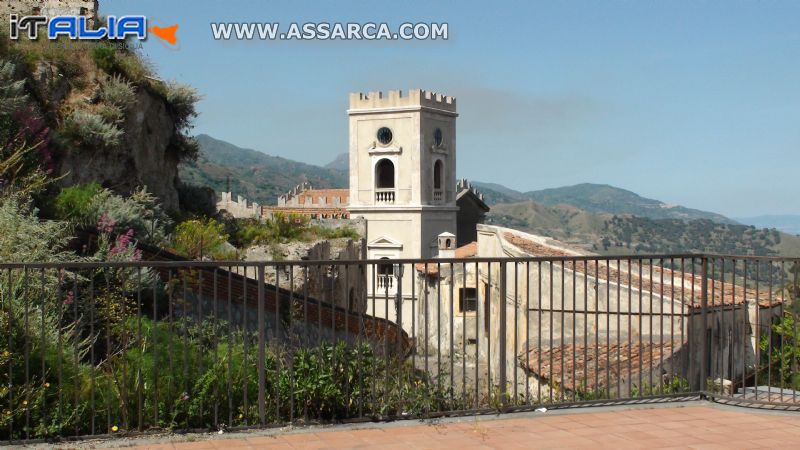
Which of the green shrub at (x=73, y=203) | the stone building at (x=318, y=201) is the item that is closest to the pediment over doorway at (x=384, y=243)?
the stone building at (x=318, y=201)

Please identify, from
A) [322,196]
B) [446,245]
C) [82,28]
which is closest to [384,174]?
[322,196]

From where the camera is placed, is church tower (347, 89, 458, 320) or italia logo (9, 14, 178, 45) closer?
italia logo (9, 14, 178, 45)

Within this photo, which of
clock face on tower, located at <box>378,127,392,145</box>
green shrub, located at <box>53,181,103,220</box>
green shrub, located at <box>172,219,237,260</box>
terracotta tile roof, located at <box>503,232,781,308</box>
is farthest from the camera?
clock face on tower, located at <box>378,127,392,145</box>

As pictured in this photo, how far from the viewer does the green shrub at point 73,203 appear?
37.7ft

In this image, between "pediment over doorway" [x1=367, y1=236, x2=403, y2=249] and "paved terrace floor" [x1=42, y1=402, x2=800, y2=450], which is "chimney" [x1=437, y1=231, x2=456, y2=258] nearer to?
"pediment over doorway" [x1=367, y1=236, x2=403, y2=249]

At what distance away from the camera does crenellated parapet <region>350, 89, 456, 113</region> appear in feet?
201

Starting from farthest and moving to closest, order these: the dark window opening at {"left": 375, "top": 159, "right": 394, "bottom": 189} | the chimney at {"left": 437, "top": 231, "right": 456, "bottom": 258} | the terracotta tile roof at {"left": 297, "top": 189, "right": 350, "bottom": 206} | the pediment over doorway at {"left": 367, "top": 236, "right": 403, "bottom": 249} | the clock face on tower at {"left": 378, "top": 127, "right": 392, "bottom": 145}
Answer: the terracotta tile roof at {"left": 297, "top": 189, "right": 350, "bottom": 206}, the dark window opening at {"left": 375, "top": 159, "right": 394, "bottom": 189}, the clock face on tower at {"left": 378, "top": 127, "right": 392, "bottom": 145}, the pediment over doorway at {"left": 367, "top": 236, "right": 403, "bottom": 249}, the chimney at {"left": 437, "top": 231, "right": 456, "bottom": 258}

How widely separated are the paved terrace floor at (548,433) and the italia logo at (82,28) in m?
13.5

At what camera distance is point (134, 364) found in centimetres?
696

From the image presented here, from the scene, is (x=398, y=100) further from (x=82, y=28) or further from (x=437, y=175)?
(x=82, y=28)

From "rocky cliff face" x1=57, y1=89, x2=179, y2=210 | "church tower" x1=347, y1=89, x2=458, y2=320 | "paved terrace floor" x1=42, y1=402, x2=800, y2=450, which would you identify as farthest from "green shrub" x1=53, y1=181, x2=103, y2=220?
"church tower" x1=347, y1=89, x2=458, y2=320

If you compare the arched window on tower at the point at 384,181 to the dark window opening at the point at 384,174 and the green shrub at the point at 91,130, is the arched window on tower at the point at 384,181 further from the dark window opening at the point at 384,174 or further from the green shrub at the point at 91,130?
the green shrub at the point at 91,130

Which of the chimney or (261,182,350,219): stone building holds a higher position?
(261,182,350,219): stone building

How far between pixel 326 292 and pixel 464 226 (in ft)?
156
